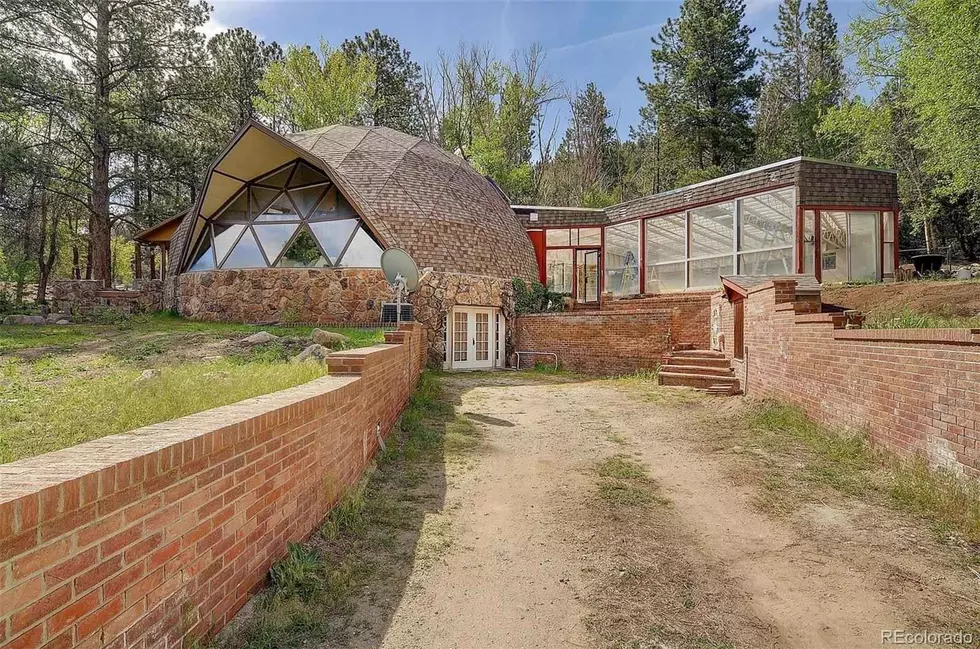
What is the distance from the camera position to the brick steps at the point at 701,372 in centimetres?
939

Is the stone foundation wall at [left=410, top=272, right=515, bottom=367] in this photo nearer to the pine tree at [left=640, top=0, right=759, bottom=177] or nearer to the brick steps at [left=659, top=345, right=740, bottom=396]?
the brick steps at [left=659, top=345, right=740, bottom=396]

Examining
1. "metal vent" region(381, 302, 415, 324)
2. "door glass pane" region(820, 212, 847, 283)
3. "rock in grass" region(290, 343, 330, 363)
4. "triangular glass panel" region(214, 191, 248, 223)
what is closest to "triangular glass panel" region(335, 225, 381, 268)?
"metal vent" region(381, 302, 415, 324)

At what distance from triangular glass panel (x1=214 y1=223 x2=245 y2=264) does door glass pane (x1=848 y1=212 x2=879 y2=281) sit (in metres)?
17.9

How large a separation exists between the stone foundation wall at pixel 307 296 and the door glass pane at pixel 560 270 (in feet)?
27.3

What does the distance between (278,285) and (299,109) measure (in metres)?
18.3

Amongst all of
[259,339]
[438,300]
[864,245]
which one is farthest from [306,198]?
[864,245]

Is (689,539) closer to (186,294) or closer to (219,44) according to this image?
(186,294)

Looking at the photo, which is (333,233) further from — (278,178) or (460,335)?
(460,335)

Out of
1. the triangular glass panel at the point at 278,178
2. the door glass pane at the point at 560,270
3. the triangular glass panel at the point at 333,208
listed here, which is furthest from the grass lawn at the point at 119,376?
the door glass pane at the point at 560,270

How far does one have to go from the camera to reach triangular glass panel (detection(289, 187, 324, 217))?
14469mm

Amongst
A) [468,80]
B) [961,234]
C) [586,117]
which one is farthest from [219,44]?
[961,234]

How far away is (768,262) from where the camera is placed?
1355 centimetres

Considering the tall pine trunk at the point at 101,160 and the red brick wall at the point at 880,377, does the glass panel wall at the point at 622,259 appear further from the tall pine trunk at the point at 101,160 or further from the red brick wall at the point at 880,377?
the tall pine trunk at the point at 101,160

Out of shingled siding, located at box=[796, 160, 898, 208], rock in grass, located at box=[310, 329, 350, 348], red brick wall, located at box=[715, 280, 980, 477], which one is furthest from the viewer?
shingled siding, located at box=[796, 160, 898, 208]
